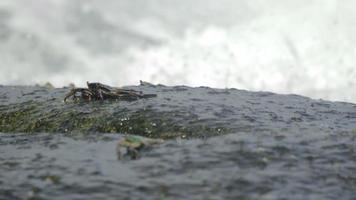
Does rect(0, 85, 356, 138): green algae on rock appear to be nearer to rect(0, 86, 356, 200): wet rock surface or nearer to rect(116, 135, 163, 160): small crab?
rect(0, 86, 356, 200): wet rock surface

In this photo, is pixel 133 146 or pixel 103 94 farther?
pixel 103 94

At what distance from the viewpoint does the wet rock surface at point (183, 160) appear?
605 cm

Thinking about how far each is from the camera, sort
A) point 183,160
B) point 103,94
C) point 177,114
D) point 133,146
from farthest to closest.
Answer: point 103,94 → point 177,114 → point 133,146 → point 183,160

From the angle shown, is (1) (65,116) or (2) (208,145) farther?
(1) (65,116)

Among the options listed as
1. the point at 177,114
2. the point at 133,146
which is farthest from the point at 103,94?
the point at 133,146

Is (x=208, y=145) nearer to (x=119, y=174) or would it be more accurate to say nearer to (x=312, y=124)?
(x=119, y=174)

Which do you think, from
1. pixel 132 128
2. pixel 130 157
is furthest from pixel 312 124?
pixel 130 157

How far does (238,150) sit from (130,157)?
114 centimetres

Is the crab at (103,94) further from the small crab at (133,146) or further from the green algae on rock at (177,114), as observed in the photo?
the small crab at (133,146)

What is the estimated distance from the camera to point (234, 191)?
5957 mm

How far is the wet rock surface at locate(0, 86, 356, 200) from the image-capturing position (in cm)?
605

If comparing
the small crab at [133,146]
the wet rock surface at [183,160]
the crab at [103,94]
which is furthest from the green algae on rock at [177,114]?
the small crab at [133,146]

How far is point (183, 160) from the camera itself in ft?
22.0

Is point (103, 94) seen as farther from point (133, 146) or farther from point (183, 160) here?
point (183, 160)
